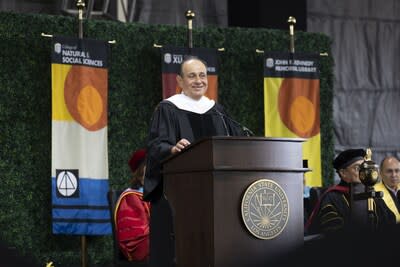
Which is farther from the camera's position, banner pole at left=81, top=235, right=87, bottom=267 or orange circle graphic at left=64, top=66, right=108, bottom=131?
orange circle graphic at left=64, top=66, right=108, bottom=131

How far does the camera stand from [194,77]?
432cm

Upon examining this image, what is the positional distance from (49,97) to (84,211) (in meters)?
1.29

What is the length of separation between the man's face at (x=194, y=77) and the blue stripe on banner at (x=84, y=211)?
4738 millimetres

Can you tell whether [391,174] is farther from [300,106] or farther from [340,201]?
[300,106]

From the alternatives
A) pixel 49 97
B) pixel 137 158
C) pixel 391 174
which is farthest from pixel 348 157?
pixel 49 97

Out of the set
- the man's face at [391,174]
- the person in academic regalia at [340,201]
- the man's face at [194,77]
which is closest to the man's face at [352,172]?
the person in academic regalia at [340,201]

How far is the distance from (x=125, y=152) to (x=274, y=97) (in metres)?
1.92

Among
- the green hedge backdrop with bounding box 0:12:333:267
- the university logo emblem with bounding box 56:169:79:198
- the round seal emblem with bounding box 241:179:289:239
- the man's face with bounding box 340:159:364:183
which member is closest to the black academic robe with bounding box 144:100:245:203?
the round seal emblem with bounding box 241:179:289:239

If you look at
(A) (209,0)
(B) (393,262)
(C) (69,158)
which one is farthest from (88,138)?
(B) (393,262)

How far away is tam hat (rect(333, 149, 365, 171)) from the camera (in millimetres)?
6805

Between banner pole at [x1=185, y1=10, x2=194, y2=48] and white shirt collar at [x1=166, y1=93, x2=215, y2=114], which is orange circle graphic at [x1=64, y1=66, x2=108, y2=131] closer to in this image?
banner pole at [x1=185, y1=10, x2=194, y2=48]

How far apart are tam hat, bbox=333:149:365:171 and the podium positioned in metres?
3.12

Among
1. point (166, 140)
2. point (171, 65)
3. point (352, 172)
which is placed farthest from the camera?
point (171, 65)

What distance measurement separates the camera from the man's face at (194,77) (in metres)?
4.28
